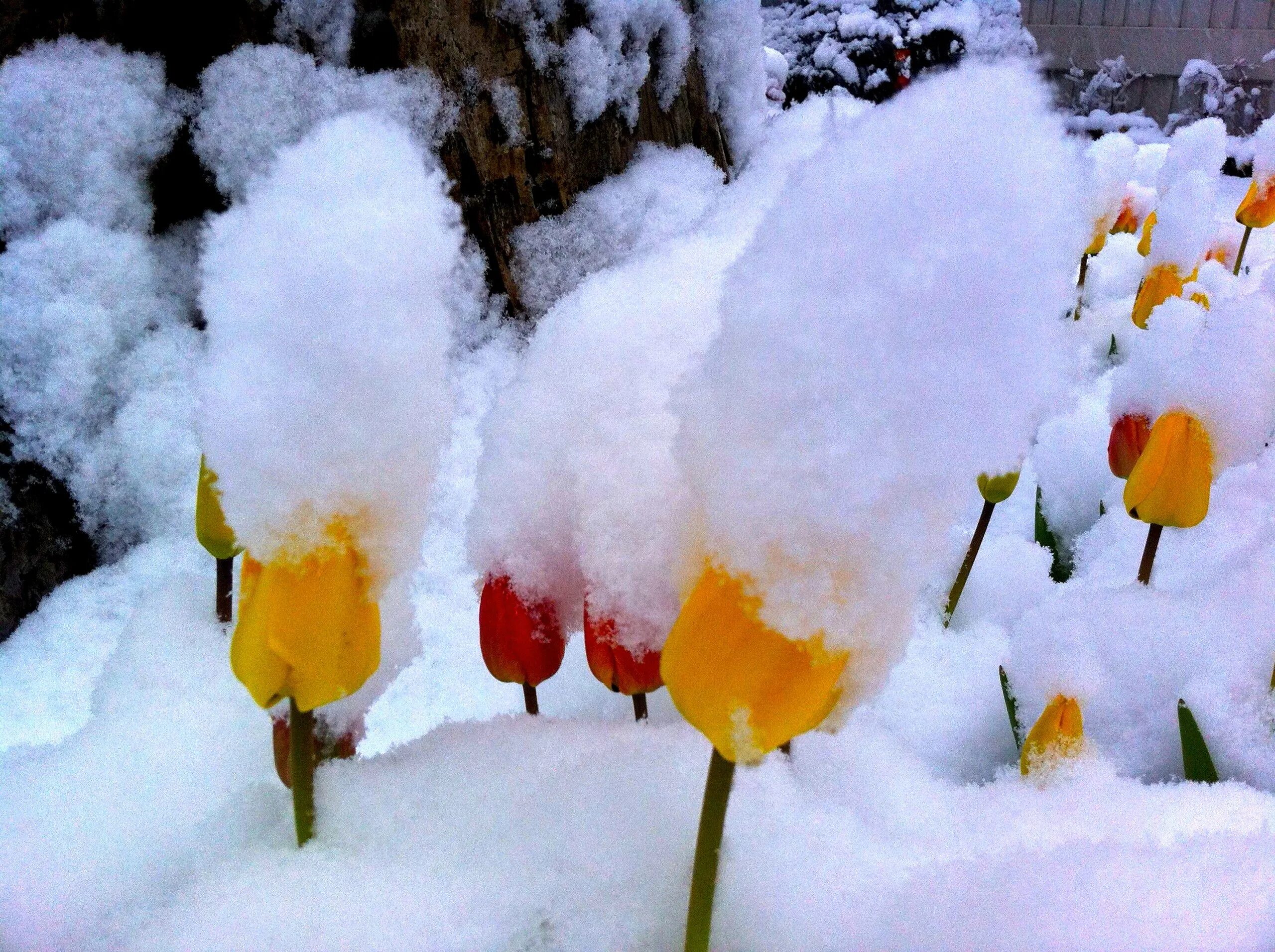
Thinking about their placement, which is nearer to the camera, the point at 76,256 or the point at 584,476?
the point at 584,476

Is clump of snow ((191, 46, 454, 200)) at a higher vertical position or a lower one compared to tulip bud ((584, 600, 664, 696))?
higher

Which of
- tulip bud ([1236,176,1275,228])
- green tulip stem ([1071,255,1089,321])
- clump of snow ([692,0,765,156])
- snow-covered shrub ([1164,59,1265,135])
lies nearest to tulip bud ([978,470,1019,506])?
clump of snow ([692,0,765,156])

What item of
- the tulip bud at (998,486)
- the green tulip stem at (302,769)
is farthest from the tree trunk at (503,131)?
the green tulip stem at (302,769)

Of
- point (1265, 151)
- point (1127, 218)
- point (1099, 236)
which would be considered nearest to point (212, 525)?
point (1099, 236)

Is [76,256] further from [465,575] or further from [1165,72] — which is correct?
[1165,72]

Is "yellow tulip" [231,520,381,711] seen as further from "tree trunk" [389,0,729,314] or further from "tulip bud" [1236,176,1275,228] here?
"tulip bud" [1236,176,1275,228]

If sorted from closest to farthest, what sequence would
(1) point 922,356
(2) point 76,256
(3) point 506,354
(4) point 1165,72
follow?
(1) point 922,356 → (2) point 76,256 → (3) point 506,354 → (4) point 1165,72

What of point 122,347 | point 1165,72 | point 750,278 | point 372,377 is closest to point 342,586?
point 372,377
